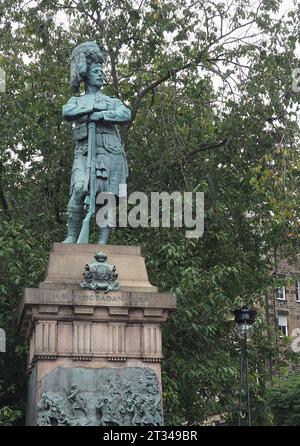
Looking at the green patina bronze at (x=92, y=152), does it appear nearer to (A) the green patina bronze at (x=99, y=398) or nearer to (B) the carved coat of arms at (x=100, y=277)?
(B) the carved coat of arms at (x=100, y=277)

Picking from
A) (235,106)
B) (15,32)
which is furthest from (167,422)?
(15,32)

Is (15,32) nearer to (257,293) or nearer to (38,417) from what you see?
(257,293)

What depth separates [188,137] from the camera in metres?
18.0

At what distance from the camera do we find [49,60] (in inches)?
733

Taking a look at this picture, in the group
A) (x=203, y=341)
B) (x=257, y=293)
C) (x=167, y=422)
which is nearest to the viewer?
(x=167, y=422)

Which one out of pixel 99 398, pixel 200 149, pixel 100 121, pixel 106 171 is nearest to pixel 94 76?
pixel 100 121

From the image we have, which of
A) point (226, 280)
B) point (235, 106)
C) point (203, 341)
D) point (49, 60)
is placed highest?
point (49, 60)

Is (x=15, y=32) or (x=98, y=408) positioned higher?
(x=15, y=32)

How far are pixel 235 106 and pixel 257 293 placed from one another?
360 cm

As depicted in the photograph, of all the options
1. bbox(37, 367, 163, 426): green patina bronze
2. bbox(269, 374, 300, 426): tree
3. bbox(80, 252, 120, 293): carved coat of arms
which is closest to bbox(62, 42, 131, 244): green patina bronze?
bbox(80, 252, 120, 293): carved coat of arms

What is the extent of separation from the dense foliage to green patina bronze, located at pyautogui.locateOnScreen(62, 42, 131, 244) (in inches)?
159

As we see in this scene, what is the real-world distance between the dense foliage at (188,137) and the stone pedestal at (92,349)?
188 inches

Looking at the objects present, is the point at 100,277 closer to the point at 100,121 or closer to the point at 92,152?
the point at 92,152
